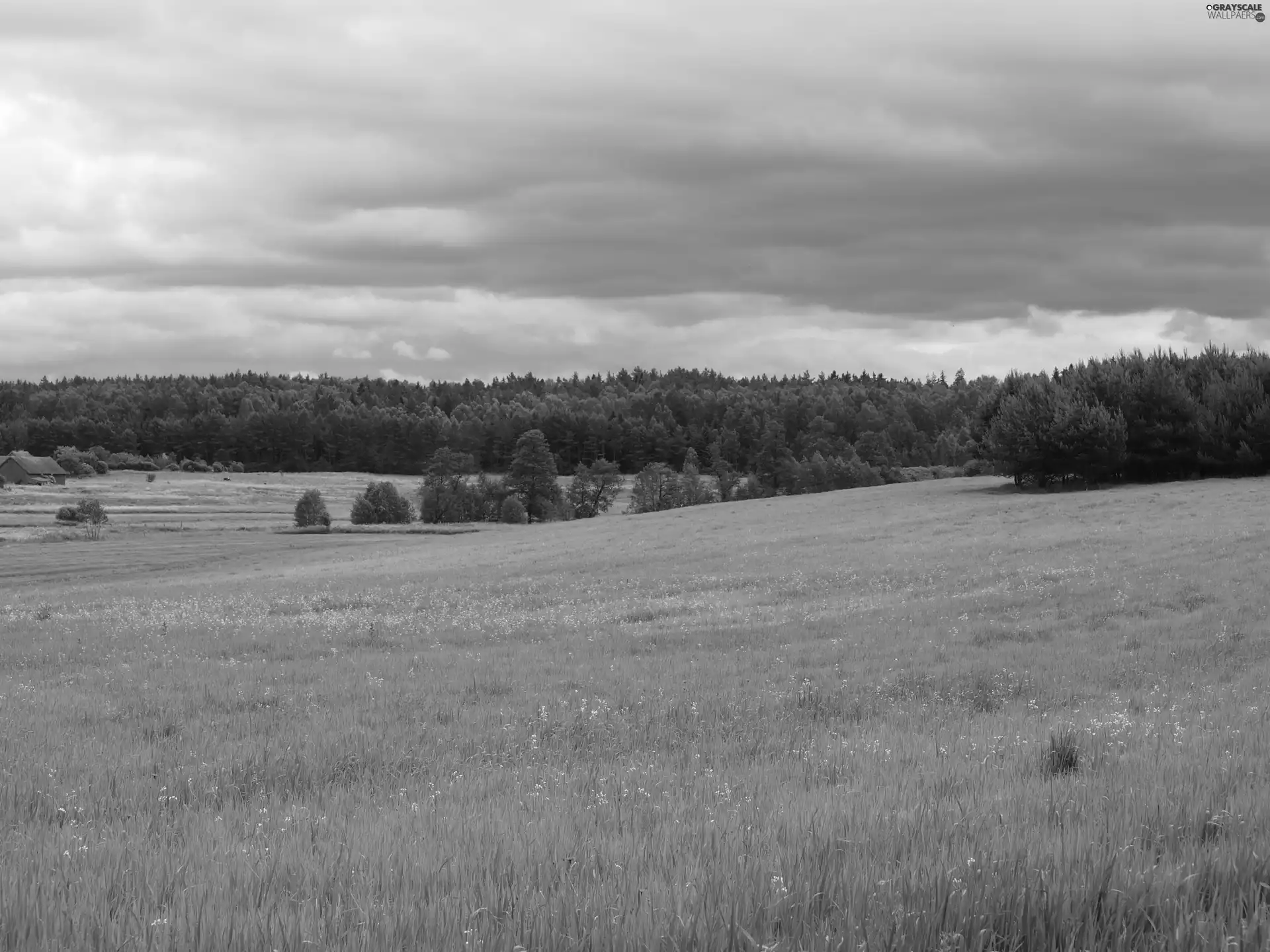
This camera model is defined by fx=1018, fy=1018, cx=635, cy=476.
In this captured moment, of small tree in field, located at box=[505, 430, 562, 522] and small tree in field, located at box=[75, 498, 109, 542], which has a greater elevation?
small tree in field, located at box=[505, 430, 562, 522]

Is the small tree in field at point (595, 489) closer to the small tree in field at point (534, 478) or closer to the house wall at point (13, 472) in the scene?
the small tree in field at point (534, 478)

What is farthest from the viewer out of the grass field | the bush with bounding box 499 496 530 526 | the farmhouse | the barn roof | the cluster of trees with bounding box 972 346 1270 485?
the barn roof

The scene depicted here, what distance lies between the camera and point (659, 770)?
9031 mm

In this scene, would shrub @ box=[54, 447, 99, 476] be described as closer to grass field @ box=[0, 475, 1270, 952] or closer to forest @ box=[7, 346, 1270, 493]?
forest @ box=[7, 346, 1270, 493]

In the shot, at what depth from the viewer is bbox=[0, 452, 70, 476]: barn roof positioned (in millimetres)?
159625

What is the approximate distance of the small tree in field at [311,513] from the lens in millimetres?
118250

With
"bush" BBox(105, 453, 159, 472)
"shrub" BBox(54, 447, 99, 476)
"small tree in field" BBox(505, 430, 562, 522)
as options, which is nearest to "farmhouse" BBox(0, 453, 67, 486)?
"shrub" BBox(54, 447, 99, 476)

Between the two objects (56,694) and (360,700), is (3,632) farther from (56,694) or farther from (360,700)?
(360,700)

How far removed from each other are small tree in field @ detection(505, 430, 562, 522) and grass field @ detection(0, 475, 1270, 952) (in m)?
103

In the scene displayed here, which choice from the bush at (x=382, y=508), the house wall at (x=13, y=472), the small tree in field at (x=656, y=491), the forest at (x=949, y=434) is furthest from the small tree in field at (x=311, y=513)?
the house wall at (x=13, y=472)

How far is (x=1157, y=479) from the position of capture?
244 feet

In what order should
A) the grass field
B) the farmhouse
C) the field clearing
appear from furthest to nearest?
the farmhouse
the field clearing
the grass field

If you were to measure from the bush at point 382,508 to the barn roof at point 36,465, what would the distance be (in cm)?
6713

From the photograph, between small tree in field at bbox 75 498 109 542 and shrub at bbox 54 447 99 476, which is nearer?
small tree in field at bbox 75 498 109 542
